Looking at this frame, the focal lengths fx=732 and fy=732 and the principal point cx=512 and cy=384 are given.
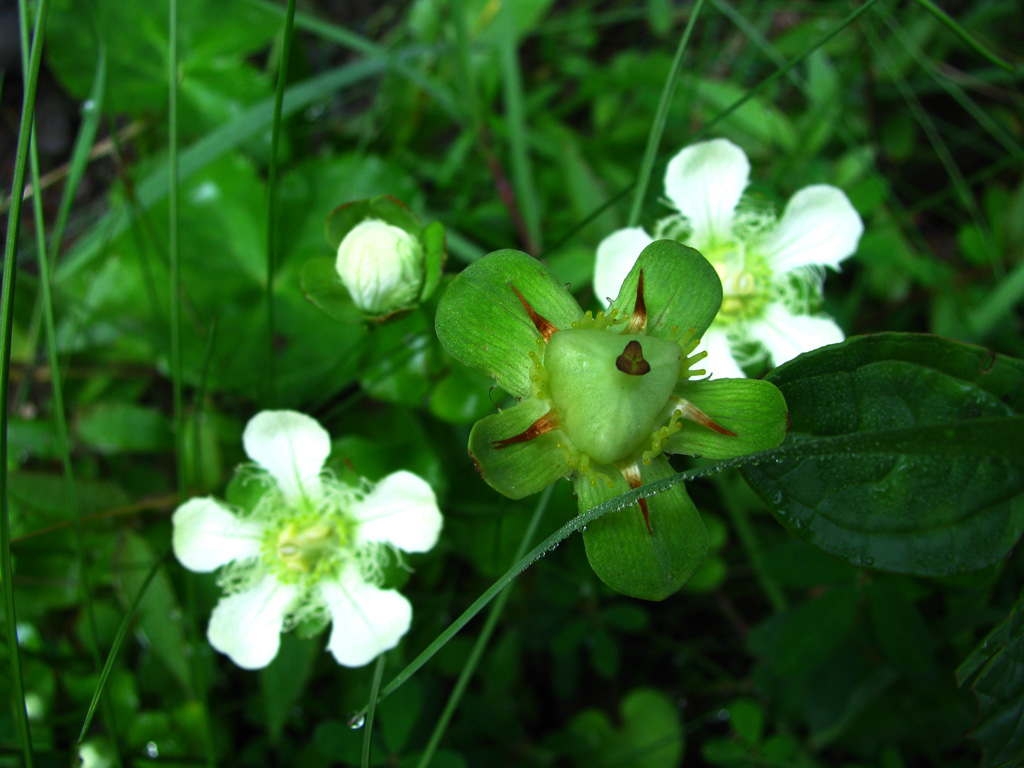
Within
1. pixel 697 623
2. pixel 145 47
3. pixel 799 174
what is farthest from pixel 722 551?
pixel 145 47

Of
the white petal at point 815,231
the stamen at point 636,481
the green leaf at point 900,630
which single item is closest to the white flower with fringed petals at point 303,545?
the stamen at point 636,481

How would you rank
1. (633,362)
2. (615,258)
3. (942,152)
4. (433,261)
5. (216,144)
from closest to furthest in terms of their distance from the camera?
(633,362)
(615,258)
(433,261)
(216,144)
(942,152)

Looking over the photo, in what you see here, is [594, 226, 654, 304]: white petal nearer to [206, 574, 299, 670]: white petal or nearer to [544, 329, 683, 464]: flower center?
[544, 329, 683, 464]: flower center

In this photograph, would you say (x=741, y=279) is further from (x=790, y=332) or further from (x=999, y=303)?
(x=999, y=303)

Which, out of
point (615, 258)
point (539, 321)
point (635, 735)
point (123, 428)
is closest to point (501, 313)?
point (539, 321)

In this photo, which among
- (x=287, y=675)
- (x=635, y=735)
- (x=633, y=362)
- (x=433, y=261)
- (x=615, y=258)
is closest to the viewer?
(x=633, y=362)

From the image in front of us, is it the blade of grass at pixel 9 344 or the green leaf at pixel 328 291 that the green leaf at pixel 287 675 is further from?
the green leaf at pixel 328 291

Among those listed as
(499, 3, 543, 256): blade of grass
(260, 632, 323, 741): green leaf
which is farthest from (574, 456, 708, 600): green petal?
(499, 3, 543, 256): blade of grass
